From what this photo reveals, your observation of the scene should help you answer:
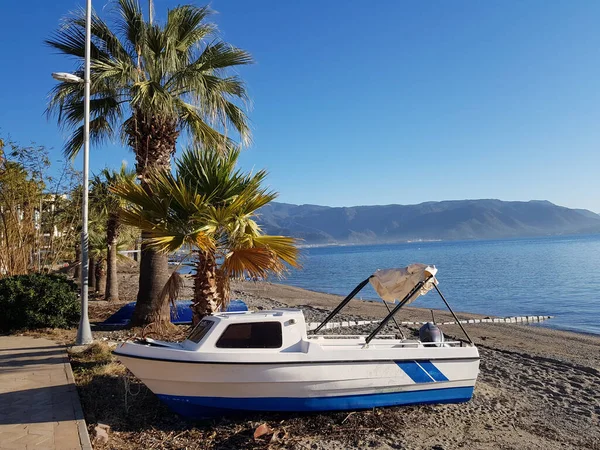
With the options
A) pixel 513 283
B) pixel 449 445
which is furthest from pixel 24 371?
pixel 513 283

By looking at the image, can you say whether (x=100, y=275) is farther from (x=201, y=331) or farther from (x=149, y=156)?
(x=201, y=331)

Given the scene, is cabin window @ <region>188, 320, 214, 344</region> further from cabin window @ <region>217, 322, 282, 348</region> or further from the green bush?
the green bush

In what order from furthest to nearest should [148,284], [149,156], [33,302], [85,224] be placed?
[148,284]
[33,302]
[149,156]
[85,224]

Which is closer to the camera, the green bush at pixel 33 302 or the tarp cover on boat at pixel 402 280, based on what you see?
the tarp cover on boat at pixel 402 280

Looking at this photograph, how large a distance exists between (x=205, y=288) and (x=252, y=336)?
6.94 feet

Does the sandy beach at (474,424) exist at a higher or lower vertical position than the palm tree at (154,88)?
lower

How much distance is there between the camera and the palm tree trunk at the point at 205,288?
316 inches

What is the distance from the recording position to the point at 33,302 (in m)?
11.6

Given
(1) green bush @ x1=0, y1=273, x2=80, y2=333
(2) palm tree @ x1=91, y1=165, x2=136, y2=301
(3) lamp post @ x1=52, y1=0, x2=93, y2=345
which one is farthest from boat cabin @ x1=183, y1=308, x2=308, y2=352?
(2) palm tree @ x1=91, y1=165, x2=136, y2=301

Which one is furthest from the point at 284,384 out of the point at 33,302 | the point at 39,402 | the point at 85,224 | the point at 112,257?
the point at 112,257

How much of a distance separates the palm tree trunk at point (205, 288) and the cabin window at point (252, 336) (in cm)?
190

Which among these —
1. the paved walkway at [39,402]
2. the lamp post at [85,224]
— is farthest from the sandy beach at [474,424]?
the lamp post at [85,224]

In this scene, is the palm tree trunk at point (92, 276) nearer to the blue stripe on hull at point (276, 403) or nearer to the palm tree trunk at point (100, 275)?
the palm tree trunk at point (100, 275)

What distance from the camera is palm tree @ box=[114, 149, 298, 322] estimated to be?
7.75 metres
